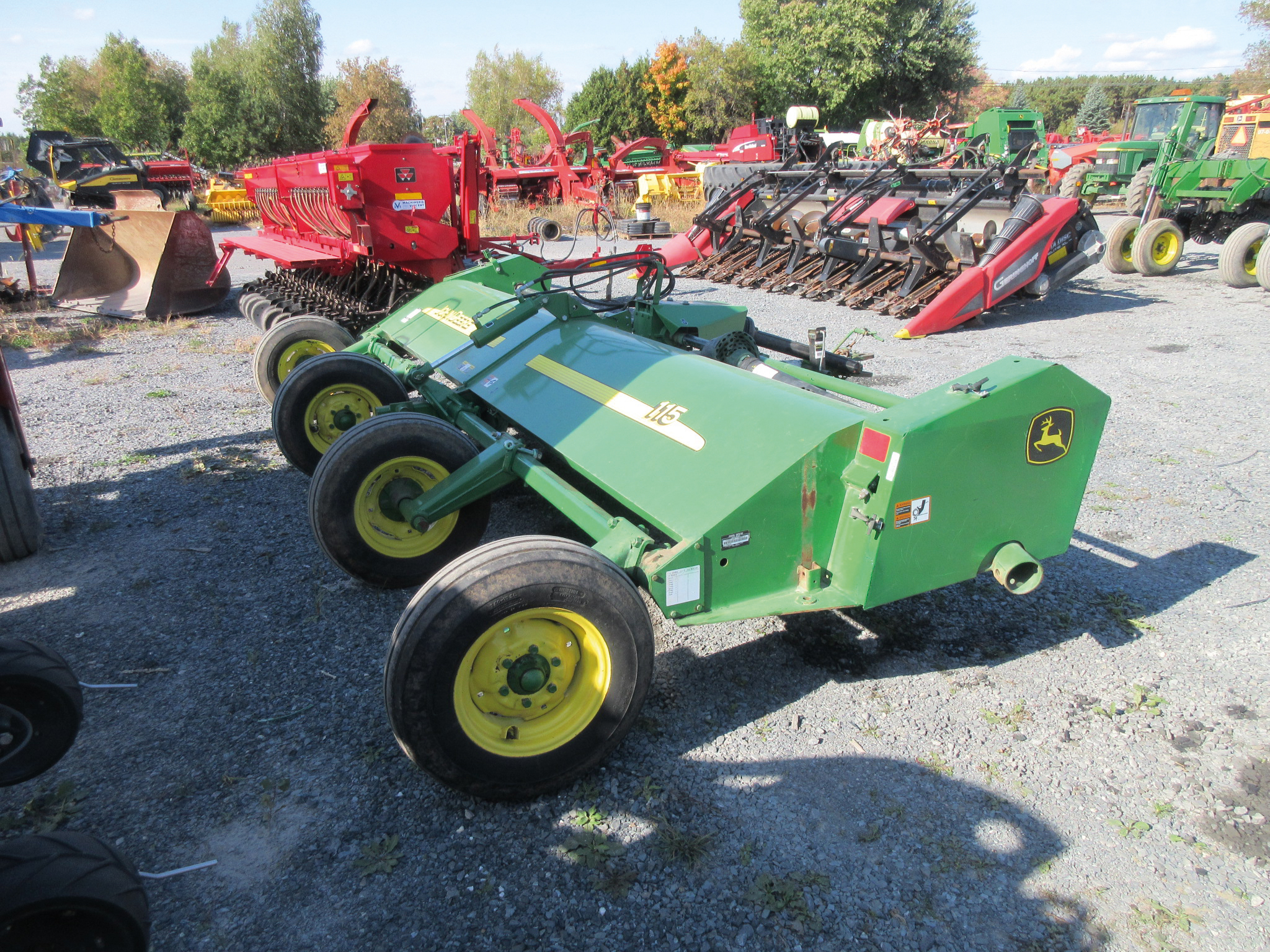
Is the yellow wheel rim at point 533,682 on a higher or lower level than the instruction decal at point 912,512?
lower

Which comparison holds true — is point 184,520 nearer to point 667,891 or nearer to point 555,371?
point 555,371

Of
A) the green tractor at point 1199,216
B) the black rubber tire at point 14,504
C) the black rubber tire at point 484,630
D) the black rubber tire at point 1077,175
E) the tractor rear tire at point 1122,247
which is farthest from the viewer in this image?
the black rubber tire at point 1077,175

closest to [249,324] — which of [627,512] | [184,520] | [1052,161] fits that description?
[184,520]

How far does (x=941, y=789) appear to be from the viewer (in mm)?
2461

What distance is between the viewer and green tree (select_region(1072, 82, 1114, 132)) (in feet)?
153

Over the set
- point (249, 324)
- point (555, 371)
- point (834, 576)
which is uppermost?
point (555, 371)

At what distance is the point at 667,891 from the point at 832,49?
40263 mm

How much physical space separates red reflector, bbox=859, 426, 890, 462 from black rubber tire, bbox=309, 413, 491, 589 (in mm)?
1767

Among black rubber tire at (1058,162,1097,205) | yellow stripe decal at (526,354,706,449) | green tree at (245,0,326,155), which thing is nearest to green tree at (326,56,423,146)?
green tree at (245,0,326,155)

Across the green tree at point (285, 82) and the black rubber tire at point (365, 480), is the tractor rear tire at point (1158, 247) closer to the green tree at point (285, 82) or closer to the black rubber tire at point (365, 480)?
the black rubber tire at point (365, 480)

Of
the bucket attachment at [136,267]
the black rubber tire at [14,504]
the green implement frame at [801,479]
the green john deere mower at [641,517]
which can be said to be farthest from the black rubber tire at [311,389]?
the bucket attachment at [136,267]

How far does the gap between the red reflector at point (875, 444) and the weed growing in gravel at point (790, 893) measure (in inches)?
49.4

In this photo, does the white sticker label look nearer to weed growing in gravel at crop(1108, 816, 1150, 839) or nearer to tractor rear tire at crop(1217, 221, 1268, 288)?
weed growing in gravel at crop(1108, 816, 1150, 839)

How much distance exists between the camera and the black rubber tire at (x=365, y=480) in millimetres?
3338
